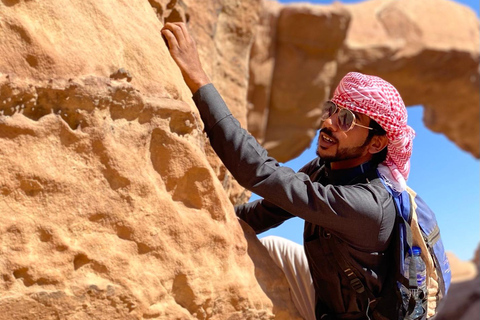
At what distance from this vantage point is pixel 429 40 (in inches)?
322

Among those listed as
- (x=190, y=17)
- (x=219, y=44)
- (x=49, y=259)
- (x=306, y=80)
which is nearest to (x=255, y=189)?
(x=49, y=259)

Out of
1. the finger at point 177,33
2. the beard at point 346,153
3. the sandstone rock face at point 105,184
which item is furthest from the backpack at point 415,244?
the finger at point 177,33

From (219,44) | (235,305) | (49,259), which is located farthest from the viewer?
(219,44)

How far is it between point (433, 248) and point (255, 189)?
2.08 ft

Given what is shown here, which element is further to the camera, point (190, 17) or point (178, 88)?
point (190, 17)

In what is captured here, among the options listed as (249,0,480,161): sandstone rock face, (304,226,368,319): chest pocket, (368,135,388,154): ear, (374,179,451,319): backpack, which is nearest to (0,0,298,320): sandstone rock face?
(304,226,368,319): chest pocket

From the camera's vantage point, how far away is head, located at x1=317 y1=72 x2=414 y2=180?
71.4 inches

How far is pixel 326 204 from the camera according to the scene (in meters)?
1.56

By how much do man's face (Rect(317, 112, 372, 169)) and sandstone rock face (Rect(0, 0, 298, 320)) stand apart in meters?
0.40

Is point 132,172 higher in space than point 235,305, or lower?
higher

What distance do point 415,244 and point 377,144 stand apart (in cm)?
35

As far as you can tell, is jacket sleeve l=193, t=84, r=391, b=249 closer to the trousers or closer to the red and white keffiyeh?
the red and white keffiyeh

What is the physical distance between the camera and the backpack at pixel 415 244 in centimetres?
166

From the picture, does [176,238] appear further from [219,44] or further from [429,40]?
[429,40]
